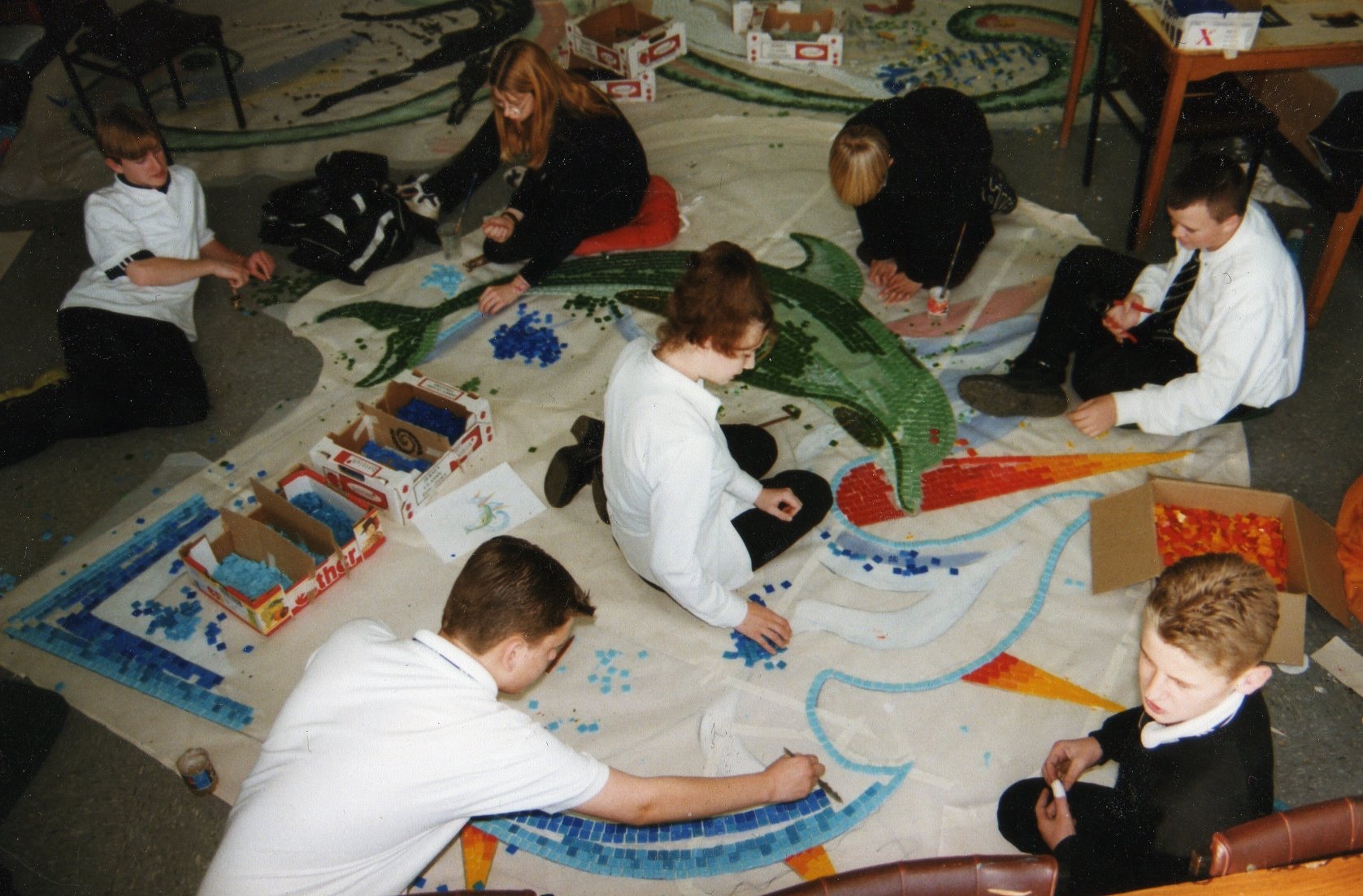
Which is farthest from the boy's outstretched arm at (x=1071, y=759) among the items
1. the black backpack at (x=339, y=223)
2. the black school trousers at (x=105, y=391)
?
the black backpack at (x=339, y=223)

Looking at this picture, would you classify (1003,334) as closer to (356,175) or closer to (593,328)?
(593,328)

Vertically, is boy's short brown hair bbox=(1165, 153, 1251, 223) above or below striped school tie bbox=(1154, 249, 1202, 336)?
above

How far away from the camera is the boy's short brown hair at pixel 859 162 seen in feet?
11.1

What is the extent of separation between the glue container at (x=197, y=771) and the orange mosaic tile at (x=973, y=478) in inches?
74.2

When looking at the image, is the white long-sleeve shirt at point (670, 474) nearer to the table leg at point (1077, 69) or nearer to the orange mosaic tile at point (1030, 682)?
the orange mosaic tile at point (1030, 682)

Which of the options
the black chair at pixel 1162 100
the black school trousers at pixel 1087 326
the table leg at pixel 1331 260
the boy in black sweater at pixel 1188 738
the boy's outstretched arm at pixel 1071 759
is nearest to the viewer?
the boy in black sweater at pixel 1188 738

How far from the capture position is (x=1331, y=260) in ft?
11.8

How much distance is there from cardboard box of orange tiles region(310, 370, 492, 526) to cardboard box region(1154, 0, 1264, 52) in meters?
2.69

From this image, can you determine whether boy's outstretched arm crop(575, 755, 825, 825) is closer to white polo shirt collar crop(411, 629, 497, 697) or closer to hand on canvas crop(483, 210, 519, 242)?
white polo shirt collar crop(411, 629, 497, 697)

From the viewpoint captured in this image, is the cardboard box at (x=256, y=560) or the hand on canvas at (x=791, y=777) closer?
the hand on canvas at (x=791, y=777)

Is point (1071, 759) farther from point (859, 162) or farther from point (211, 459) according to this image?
point (211, 459)

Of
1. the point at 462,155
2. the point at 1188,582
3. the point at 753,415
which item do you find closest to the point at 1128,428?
the point at 753,415

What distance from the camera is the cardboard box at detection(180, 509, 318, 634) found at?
2885 mm

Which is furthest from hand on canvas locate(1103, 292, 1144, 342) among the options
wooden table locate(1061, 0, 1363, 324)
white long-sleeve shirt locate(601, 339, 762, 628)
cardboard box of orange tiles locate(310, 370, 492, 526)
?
cardboard box of orange tiles locate(310, 370, 492, 526)
